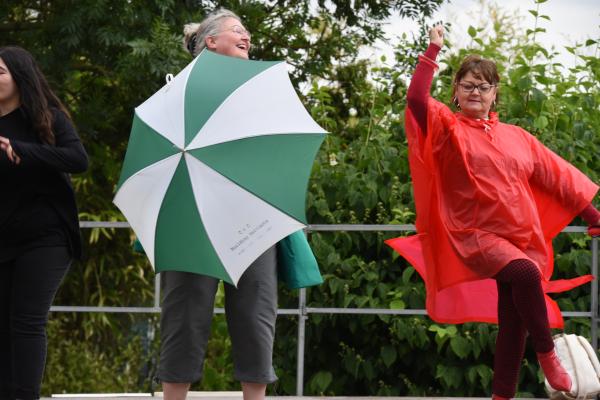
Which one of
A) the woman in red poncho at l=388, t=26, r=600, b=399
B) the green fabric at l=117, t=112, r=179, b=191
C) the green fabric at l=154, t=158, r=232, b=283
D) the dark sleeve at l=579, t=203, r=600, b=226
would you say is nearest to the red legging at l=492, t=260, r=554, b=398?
the woman in red poncho at l=388, t=26, r=600, b=399

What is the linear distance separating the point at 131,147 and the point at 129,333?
789cm

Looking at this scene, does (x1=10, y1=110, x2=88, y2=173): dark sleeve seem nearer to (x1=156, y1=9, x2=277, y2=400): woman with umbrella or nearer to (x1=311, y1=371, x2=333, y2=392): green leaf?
(x1=156, y1=9, x2=277, y2=400): woman with umbrella

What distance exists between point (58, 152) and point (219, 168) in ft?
2.72

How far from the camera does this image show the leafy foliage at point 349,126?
7.57 m

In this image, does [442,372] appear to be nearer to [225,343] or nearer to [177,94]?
[225,343]

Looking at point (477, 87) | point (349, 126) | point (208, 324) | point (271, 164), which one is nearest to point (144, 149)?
point (271, 164)

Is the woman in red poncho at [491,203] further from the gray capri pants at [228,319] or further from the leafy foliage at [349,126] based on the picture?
the leafy foliage at [349,126]

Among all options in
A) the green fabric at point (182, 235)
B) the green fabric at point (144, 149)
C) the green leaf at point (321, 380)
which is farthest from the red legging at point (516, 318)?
the green leaf at point (321, 380)

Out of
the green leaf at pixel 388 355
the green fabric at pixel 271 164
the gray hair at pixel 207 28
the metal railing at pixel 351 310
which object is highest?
the gray hair at pixel 207 28

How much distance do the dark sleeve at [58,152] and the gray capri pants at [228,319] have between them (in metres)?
0.63

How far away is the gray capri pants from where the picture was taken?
179 inches

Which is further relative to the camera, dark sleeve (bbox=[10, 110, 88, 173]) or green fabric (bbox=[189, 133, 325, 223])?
dark sleeve (bbox=[10, 110, 88, 173])

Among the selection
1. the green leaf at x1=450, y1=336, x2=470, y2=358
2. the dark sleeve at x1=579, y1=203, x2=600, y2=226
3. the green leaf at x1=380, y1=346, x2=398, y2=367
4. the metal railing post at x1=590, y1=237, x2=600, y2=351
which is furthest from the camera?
the green leaf at x1=380, y1=346, x2=398, y2=367

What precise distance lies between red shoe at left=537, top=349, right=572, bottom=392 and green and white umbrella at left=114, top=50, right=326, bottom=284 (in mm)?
1608
